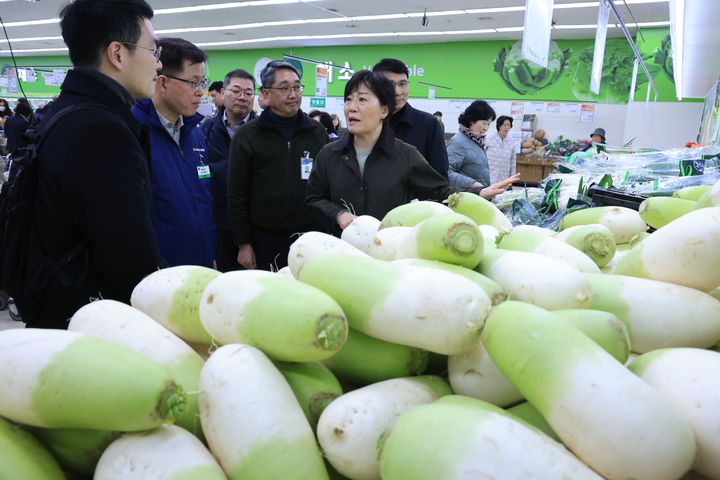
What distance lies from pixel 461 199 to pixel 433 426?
1.04 meters

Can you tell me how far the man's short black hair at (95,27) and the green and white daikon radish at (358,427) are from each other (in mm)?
1545

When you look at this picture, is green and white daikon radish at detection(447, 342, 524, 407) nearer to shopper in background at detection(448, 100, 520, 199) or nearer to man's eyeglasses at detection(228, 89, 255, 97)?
man's eyeglasses at detection(228, 89, 255, 97)

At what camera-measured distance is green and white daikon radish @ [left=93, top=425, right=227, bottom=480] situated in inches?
23.0

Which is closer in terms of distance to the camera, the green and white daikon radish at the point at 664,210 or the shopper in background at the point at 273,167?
the green and white daikon radish at the point at 664,210

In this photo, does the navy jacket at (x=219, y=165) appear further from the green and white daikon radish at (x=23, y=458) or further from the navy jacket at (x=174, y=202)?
the green and white daikon radish at (x=23, y=458)

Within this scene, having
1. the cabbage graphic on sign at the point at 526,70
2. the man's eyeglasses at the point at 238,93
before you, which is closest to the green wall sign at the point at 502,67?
the cabbage graphic on sign at the point at 526,70

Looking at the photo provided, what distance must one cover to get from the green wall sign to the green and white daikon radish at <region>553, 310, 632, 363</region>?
13.5m

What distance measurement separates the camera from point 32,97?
2062 centimetres

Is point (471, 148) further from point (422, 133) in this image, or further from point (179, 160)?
point (179, 160)

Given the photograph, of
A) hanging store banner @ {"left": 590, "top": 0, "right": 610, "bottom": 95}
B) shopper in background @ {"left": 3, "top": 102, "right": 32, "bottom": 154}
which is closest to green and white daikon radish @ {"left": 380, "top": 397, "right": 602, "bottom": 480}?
hanging store banner @ {"left": 590, "top": 0, "right": 610, "bottom": 95}

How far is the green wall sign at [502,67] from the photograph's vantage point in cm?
1255

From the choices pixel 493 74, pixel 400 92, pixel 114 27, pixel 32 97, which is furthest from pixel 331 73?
pixel 114 27

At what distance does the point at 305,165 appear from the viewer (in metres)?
3.07

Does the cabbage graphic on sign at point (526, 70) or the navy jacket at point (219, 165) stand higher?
the cabbage graphic on sign at point (526, 70)
